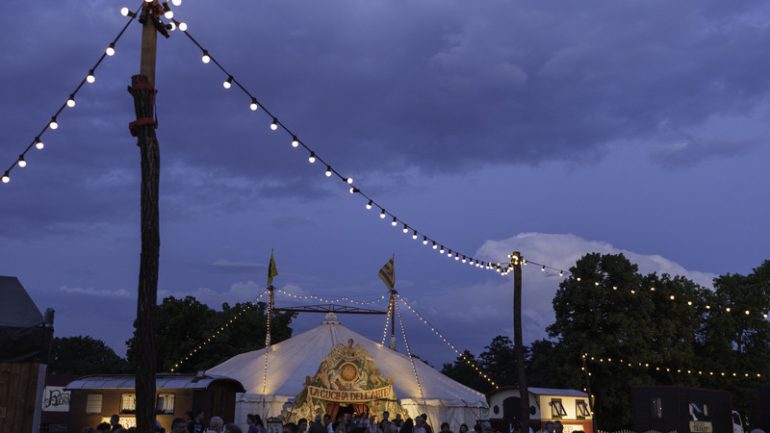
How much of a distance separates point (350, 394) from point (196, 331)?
2685cm

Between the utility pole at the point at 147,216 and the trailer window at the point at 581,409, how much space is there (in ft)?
91.5

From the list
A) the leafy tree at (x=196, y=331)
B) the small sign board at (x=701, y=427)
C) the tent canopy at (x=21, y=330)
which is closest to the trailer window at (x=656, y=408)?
the small sign board at (x=701, y=427)

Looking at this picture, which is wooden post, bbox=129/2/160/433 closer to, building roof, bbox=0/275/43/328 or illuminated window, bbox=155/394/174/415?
building roof, bbox=0/275/43/328

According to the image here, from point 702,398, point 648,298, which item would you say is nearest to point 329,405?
point 702,398

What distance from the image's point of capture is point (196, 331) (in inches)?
2007

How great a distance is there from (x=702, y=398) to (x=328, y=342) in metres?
14.5

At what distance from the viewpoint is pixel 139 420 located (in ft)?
26.0

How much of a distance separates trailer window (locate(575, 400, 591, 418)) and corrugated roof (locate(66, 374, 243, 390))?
52.6 ft

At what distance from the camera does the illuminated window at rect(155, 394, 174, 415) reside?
24.1 m

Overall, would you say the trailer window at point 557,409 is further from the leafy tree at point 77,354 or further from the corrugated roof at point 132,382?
the leafy tree at point 77,354

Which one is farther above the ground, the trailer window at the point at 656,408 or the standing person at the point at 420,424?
the trailer window at the point at 656,408

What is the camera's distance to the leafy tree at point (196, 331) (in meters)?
49.1

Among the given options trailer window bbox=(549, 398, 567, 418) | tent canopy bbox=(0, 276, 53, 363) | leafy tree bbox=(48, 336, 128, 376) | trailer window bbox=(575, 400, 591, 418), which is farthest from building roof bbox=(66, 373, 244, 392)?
leafy tree bbox=(48, 336, 128, 376)

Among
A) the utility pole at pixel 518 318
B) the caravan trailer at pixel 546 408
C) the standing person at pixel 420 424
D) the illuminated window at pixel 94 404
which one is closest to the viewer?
the standing person at pixel 420 424
